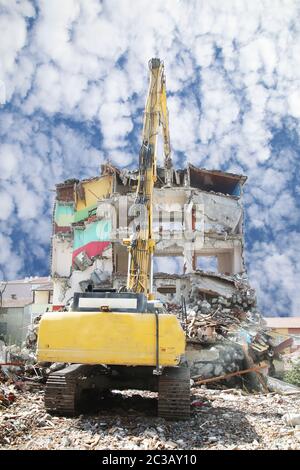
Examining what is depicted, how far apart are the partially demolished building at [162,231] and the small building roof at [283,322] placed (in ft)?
54.9

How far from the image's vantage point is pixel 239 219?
2970 cm

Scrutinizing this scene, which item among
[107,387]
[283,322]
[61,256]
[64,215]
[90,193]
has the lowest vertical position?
[283,322]

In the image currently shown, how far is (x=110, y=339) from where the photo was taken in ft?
20.8

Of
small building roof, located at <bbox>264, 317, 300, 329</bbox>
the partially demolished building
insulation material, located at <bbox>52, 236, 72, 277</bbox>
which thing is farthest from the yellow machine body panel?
small building roof, located at <bbox>264, 317, 300, 329</bbox>

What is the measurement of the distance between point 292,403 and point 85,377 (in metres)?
4.69

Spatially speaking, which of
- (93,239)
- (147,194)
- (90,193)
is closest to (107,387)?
(147,194)

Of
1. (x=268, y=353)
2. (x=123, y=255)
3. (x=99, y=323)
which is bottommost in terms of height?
(x=268, y=353)

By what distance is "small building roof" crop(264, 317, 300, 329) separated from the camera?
43.9 meters

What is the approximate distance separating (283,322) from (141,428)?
43653mm

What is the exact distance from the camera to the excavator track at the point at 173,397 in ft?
20.8

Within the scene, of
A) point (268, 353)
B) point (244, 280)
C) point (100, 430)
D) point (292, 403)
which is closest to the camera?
point (100, 430)

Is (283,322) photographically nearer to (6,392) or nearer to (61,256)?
(61,256)
